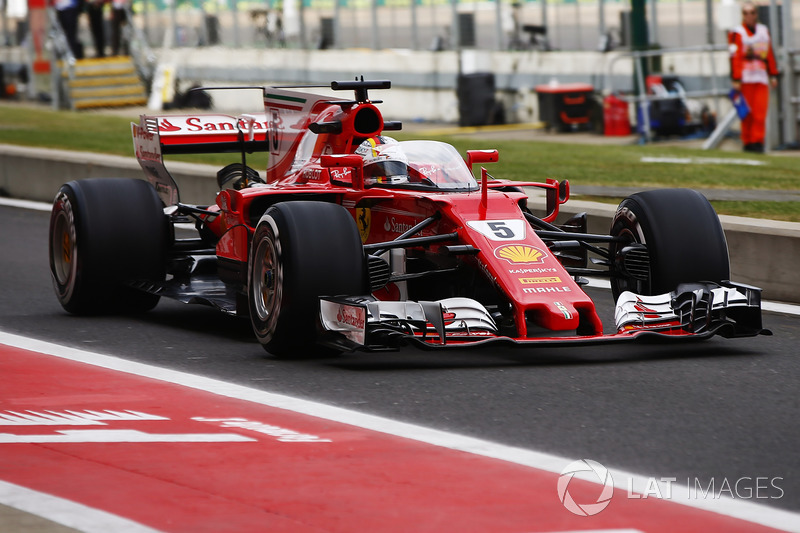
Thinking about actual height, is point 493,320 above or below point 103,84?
below

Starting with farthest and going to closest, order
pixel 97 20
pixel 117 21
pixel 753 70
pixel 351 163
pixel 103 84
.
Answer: pixel 117 21 → pixel 97 20 → pixel 103 84 → pixel 753 70 → pixel 351 163

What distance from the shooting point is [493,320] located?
761 cm

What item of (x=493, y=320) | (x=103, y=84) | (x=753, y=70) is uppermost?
(x=103, y=84)

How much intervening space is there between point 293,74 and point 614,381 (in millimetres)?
25753

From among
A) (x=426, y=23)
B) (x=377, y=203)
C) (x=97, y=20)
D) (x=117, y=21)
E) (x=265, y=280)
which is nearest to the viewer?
(x=265, y=280)

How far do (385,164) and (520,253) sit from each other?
47.8 inches

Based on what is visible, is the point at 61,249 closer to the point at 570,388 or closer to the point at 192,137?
the point at 192,137

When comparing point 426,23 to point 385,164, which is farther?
point 426,23

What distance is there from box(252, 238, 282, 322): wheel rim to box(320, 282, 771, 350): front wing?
0.41 metres

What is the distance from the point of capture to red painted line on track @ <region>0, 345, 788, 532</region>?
4.86 metres

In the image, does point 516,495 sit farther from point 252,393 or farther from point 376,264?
point 376,264

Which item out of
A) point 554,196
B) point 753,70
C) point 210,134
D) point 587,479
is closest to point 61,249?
point 210,134

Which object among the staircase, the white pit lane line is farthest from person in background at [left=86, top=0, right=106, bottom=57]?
the white pit lane line

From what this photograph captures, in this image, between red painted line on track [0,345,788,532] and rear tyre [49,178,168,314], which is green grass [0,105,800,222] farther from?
red painted line on track [0,345,788,532]
